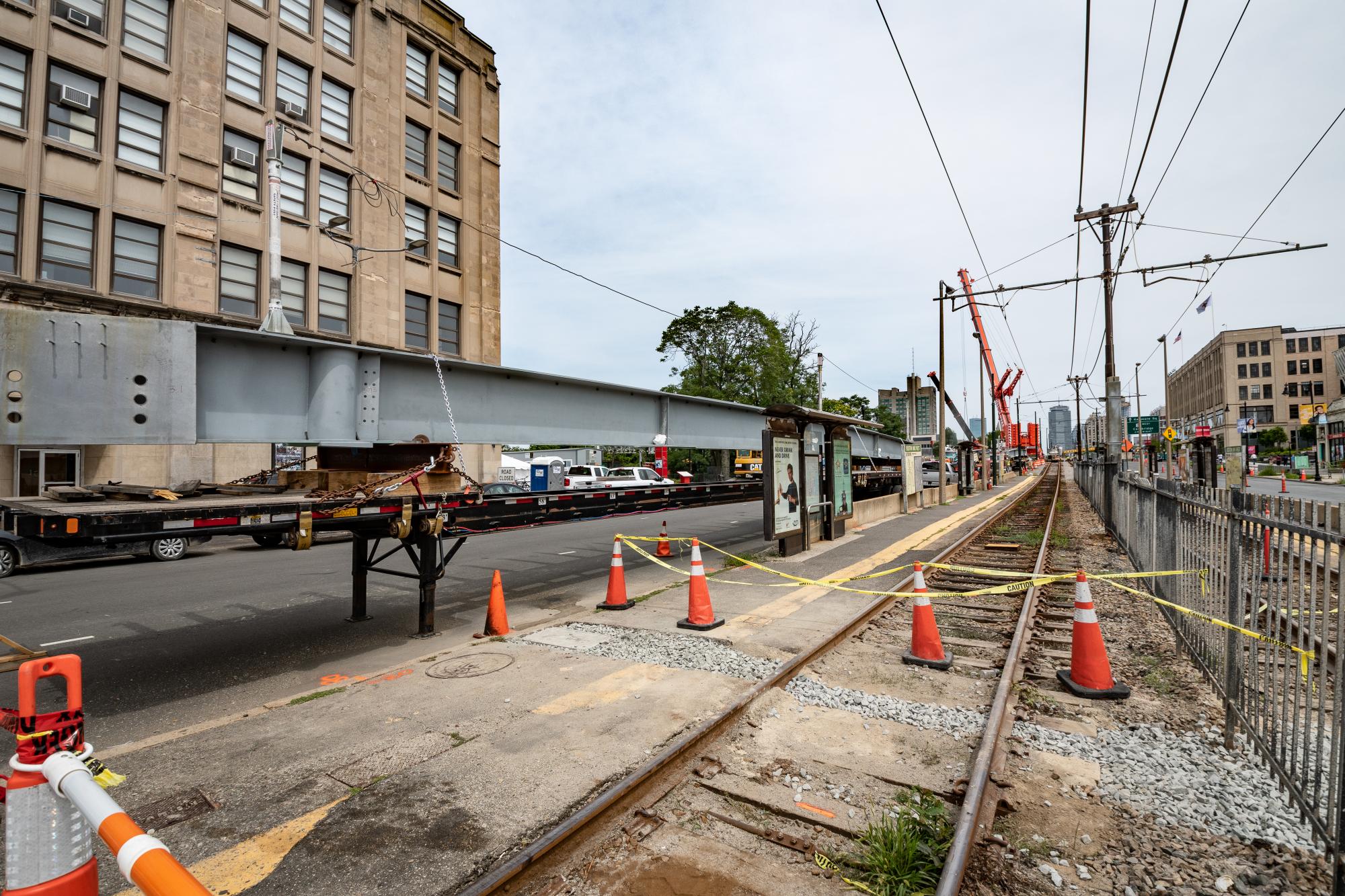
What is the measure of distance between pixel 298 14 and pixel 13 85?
30.4ft

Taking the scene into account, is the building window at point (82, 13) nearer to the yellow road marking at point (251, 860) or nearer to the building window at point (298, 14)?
the building window at point (298, 14)

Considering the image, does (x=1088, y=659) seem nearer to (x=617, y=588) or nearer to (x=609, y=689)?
(x=609, y=689)

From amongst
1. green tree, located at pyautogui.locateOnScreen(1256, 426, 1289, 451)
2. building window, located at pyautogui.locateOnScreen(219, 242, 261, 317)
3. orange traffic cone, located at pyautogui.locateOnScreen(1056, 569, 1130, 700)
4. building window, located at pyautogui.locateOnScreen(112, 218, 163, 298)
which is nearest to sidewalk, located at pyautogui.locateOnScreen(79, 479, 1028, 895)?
orange traffic cone, located at pyautogui.locateOnScreen(1056, 569, 1130, 700)

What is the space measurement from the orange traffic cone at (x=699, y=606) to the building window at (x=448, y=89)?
27131mm

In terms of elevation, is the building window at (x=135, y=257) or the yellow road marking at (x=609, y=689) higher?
the building window at (x=135, y=257)

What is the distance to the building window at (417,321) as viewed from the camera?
1017 inches

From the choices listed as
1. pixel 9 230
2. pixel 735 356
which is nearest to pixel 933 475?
pixel 735 356

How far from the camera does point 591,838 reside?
3434 mm

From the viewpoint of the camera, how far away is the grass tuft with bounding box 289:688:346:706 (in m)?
5.64

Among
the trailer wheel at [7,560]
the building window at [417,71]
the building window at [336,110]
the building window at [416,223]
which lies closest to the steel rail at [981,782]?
the trailer wheel at [7,560]

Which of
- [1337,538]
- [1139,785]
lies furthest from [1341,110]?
[1139,785]

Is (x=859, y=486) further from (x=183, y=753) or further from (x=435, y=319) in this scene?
(x=183, y=753)

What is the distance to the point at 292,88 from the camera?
890 inches

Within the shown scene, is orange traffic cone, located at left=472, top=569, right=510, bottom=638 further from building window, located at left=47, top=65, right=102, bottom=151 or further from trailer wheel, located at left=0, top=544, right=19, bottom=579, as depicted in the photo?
building window, located at left=47, top=65, right=102, bottom=151
